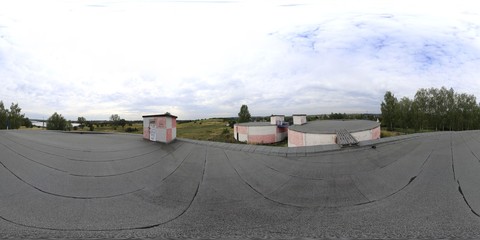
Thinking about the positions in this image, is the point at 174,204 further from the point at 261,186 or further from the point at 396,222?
the point at 396,222

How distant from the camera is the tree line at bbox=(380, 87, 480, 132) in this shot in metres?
38.5

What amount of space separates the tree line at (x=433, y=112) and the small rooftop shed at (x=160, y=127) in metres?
46.5

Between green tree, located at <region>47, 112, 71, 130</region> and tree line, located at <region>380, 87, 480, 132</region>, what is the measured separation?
5768 centimetres

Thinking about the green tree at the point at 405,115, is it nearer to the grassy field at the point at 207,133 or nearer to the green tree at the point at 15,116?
the grassy field at the point at 207,133

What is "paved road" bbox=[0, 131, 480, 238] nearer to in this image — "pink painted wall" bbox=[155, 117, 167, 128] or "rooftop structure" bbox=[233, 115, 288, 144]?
"pink painted wall" bbox=[155, 117, 167, 128]

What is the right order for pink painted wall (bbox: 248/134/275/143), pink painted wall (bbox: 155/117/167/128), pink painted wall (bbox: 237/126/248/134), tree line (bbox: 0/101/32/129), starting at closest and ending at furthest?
pink painted wall (bbox: 155/117/167/128) < tree line (bbox: 0/101/32/129) < pink painted wall (bbox: 248/134/275/143) < pink painted wall (bbox: 237/126/248/134)

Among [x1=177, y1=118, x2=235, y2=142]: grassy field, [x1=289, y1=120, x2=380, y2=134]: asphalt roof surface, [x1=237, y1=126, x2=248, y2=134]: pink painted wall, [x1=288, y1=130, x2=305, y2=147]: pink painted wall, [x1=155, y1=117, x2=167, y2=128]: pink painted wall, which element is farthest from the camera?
[x1=177, y1=118, x2=235, y2=142]: grassy field

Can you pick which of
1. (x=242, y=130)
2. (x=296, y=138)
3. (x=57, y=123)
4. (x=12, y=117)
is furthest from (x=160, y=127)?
(x=57, y=123)

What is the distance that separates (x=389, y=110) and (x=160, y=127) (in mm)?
47720

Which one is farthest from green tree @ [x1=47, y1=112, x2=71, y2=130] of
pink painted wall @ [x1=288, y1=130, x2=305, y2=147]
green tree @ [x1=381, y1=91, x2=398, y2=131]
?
green tree @ [x1=381, y1=91, x2=398, y2=131]

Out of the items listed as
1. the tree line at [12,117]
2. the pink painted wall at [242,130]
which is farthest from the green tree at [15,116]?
the pink painted wall at [242,130]

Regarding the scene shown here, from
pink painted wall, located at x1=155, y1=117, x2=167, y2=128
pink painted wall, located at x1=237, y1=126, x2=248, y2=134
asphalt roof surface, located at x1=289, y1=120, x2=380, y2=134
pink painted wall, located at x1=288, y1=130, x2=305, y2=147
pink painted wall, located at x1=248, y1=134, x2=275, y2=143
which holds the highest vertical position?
pink painted wall, located at x1=155, y1=117, x2=167, y2=128

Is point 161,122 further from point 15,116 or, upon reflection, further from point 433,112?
point 433,112

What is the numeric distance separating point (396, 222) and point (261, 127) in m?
29.6
